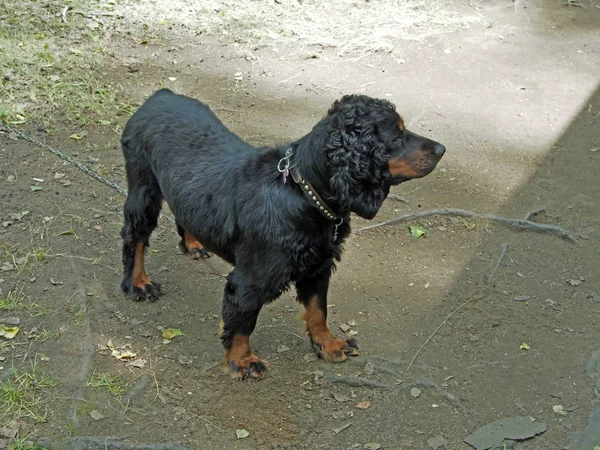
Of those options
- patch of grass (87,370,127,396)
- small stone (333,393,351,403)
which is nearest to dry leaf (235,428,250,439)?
small stone (333,393,351,403)

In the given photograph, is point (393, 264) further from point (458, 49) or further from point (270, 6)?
point (270, 6)

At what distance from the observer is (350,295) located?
5.90 m

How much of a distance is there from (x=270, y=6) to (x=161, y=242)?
5612mm

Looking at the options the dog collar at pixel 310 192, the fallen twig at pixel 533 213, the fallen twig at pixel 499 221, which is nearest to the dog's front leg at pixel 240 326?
the dog collar at pixel 310 192

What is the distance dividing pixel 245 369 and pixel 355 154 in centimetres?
176

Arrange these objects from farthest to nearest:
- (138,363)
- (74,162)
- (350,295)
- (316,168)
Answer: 1. (74,162)
2. (350,295)
3. (138,363)
4. (316,168)

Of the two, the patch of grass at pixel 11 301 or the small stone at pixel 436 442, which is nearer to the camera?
the small stone at pixel 436 442

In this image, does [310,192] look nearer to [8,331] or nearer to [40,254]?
[8,331]

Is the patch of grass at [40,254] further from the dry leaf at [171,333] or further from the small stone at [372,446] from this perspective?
the small stone at [372,446]

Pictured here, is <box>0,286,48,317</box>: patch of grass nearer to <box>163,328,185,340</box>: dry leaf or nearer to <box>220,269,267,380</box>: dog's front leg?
<box>163,328,185,340</box>: dry leaf

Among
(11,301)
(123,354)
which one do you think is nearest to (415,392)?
(123,354)

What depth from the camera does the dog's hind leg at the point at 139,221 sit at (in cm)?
545

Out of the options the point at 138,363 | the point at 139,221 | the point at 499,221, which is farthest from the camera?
the point at 499,221

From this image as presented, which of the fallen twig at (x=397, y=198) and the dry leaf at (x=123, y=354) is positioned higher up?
the fallen twig at (x=397, y=198)
